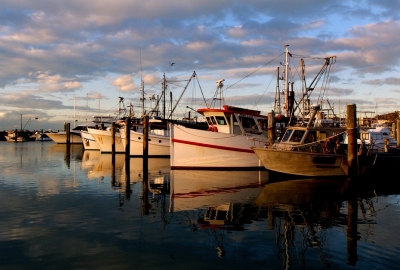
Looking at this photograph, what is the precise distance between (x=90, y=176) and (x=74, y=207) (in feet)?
33.5

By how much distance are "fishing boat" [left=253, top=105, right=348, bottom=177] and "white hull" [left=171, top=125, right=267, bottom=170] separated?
3388 mm

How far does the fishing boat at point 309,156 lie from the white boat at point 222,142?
337 cm

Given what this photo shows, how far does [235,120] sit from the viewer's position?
2645 cm

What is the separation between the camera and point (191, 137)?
86.6 feet

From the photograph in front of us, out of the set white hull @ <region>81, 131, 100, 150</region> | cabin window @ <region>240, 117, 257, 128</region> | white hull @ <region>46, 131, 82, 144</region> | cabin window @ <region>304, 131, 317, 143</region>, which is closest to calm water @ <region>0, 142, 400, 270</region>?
cabin window @ <region>304, 131, 317, 143</region>

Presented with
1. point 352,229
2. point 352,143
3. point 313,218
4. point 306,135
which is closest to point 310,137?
point 306,135

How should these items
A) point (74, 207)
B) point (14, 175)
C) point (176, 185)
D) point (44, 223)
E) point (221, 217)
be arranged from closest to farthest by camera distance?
point (44, 223) → point (221, 217) → point (74, 207) → point (176, 185) → point (14, 175)

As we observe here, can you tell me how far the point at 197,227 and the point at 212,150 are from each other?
15237 mm

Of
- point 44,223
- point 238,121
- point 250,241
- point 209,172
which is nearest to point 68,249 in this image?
point 44,223

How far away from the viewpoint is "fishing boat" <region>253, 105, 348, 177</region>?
2145cm

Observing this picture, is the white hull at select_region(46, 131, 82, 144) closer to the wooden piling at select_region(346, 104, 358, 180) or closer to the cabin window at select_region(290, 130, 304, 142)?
the cabin window at select_region(290, 130, 304, 142)

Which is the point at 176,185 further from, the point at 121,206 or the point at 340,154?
the point at 340,154

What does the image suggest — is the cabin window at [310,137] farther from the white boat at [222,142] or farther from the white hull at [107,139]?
the white hull at [107,139]

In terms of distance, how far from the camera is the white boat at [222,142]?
25969 millimetres
